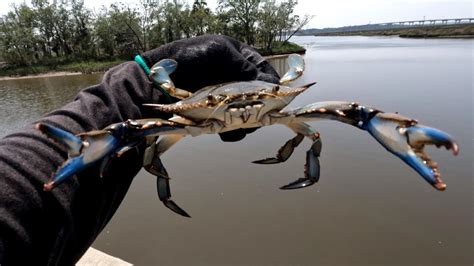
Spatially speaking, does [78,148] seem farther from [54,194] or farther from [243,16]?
[243,16]

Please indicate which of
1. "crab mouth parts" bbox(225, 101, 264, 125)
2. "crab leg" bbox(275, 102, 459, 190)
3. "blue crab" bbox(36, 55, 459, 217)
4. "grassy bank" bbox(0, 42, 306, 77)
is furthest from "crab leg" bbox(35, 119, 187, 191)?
"grassy bank" bbox(0, 42, 306, 77)

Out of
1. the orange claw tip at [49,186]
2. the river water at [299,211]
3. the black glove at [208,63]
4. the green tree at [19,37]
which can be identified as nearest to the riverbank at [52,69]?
the green tree at [19,37]

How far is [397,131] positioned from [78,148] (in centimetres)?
170

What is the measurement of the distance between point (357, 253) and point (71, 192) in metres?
4.19

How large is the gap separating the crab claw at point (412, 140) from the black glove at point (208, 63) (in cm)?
136

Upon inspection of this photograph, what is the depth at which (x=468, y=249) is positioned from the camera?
4625 millimetres

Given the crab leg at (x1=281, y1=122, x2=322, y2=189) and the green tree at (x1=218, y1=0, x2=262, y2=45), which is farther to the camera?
the green tree at (x1=218, y1=0, x2=262, y2=45)

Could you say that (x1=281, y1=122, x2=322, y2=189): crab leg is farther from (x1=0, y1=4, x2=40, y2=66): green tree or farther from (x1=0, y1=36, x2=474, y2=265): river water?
(x1=0, y1=4, x2=40, y2=66): green tree

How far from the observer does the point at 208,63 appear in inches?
117

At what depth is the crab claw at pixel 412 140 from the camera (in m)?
1.51

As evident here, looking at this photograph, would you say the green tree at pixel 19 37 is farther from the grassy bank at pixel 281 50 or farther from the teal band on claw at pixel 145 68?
the teal band on claw at pixel 145 68

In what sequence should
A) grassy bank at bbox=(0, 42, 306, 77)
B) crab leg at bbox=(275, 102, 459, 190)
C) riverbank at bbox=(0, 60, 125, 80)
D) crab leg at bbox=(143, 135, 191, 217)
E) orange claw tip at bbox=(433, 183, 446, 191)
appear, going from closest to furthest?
orange claw tip at bbox=(433, 183, 446, 191) < crab leg at bbox=(275, 102, 459, 190) < crab leg at bbox=(143, 135, 191, 217) < riverbank at bbox=(0, 60, 125, 80) < grassy bank at bbox=(0, 42, 306, 77)

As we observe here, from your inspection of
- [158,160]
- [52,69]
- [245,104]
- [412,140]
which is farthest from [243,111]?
[52,69]

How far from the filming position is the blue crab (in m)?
1.58
